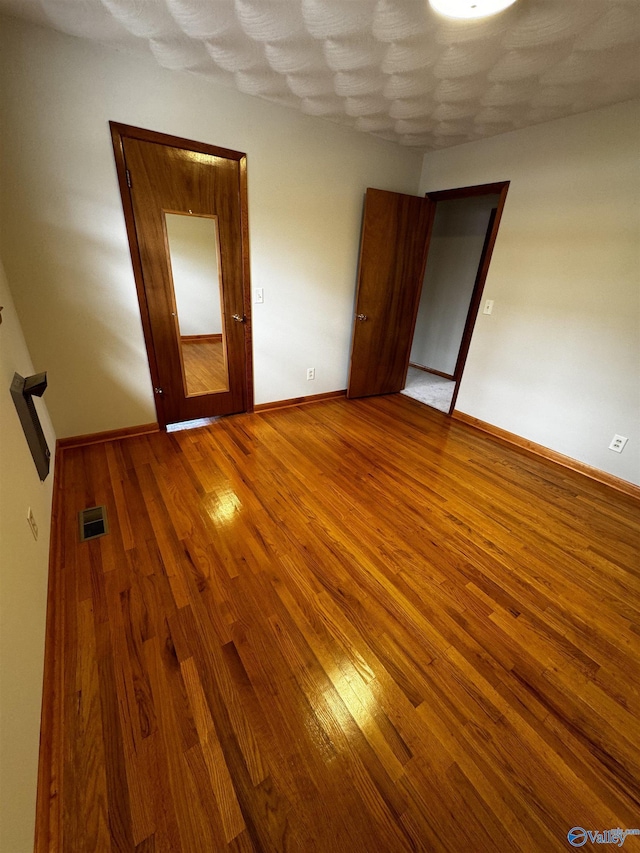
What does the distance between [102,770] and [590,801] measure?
4.73 feet

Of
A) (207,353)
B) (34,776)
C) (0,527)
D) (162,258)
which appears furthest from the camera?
(207,353)

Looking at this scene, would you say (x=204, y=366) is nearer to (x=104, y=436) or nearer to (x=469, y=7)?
(x=104, y=436)

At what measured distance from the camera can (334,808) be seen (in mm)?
939

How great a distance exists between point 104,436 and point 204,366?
966 millimetres

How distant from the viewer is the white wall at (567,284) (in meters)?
2.26

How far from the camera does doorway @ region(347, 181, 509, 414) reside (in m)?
3.21


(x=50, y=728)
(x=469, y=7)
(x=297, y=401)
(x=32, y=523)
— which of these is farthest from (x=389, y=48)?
(x=50, y=728)

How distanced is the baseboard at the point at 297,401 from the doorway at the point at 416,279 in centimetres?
20

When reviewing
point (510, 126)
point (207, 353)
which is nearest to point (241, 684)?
point (207, 353)

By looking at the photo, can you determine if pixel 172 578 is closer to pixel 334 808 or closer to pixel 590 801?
pixel 334 808

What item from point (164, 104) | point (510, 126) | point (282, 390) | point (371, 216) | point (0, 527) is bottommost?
point (282, 390)

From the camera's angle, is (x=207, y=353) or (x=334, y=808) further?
(x=207, y=353)

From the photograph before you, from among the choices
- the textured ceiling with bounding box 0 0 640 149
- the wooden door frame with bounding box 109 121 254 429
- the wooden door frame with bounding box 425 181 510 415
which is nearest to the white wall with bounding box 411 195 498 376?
the wooden door frame with bounding box 425 181 510 415

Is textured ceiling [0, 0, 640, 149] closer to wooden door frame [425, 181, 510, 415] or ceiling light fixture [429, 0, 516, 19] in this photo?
ceiling light fixture [429, 0, 516, 19]
